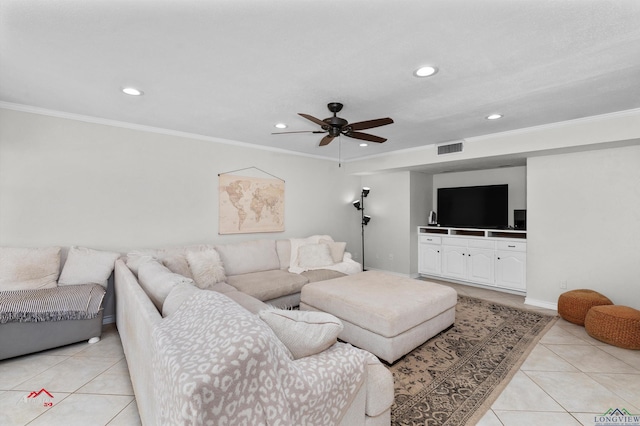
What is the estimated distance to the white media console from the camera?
14.3 ft

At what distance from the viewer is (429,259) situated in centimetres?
547

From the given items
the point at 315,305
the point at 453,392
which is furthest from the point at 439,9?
the point at 315,305

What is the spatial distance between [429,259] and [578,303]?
7.89 ft

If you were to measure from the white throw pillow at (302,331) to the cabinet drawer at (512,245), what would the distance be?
410cm

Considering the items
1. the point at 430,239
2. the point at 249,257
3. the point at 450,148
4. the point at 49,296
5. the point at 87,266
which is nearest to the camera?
the point at 49,296

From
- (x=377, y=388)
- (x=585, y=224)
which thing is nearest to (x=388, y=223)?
(x=585, y=224)

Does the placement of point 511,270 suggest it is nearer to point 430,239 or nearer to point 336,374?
point 430,239

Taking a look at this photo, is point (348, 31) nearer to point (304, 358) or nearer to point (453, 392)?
point (304, 358)

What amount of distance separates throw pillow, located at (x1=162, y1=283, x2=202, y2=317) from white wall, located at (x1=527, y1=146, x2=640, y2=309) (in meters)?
4.47

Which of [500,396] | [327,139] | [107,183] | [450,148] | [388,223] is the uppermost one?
[450,148]

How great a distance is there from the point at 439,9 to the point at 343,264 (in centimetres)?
351

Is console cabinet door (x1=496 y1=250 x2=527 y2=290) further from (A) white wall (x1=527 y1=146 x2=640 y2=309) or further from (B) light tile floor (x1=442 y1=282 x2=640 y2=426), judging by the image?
(B) light tile floor (x1=442 y1=282 x2=640 y2=426)

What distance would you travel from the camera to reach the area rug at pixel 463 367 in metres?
1.86

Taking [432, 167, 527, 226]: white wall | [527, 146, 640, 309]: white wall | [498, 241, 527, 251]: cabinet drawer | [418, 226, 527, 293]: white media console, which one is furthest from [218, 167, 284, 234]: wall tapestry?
[527, 146, 640, 309]: white wall
